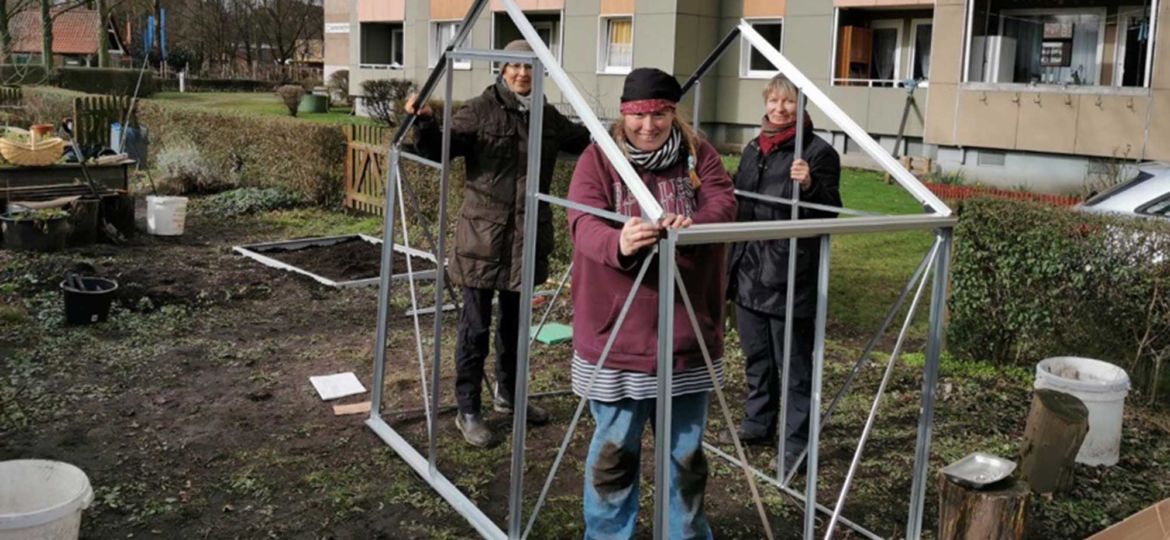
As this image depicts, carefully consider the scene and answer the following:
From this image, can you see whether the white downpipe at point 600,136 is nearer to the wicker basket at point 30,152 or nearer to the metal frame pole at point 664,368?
the metal frame pole at point 664,368

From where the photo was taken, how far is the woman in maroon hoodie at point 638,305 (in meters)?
3.18

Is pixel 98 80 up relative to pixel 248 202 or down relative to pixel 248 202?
up

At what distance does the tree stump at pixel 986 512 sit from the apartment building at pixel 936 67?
949 centimetres

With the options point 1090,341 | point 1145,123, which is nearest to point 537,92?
point 1090,341

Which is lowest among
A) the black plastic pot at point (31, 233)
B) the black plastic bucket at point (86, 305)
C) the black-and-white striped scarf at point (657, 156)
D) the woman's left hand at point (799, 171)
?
the black plastic bucket at point (86, 305)

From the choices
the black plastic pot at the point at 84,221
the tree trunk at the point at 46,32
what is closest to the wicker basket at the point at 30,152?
the black plastic pot at the point at 84,221

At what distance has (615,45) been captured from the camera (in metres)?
21.2

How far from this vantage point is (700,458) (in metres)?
3.45

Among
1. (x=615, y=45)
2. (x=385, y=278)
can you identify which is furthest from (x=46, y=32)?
(x=385, y=278)

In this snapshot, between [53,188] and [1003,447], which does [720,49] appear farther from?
[53,188]

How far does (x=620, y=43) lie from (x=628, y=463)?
60.8ft

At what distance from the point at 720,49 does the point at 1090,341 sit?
8.94ft

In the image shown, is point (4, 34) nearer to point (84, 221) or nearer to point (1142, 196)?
point (84, 221)

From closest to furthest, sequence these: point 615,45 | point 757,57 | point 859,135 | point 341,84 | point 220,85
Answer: point 859,135 < point 757,57 < point 615,45 < point 341,84 < point 220,85
